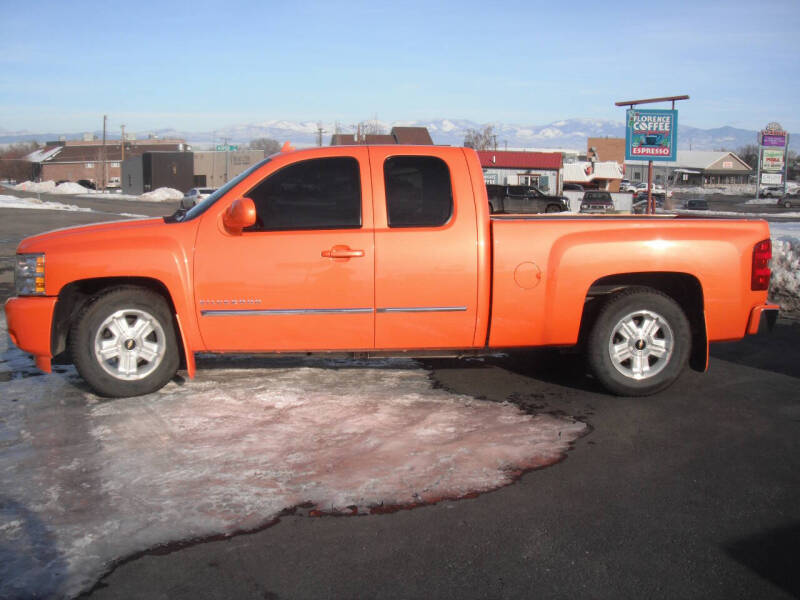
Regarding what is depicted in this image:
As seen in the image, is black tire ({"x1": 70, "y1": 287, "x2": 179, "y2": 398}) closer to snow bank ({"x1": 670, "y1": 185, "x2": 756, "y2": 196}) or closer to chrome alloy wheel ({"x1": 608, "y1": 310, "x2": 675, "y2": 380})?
chrome alloy wheel ({"x1": 608, "y1": 310, "x2": 675, "y2": 380})

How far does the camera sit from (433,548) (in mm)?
3523

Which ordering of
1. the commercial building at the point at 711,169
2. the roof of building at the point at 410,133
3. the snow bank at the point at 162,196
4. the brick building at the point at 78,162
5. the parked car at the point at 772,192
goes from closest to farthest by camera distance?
1. the roof of building at the point at 410,133
2. the snow bank at the point at 162,196
3. the parked car at the point at 772,192
4. the brick building at the point at 78,162
5. the commercial building at the point at 711,169

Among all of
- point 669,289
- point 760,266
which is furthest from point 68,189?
point 760,266

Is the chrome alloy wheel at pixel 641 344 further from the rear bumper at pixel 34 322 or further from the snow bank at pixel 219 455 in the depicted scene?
the rear bumper at pixel 34 322

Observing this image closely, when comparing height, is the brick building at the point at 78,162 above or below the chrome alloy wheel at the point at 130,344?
above

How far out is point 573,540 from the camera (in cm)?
362

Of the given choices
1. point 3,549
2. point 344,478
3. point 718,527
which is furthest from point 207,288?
point 718,527

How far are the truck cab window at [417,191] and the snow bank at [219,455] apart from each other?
139 cm

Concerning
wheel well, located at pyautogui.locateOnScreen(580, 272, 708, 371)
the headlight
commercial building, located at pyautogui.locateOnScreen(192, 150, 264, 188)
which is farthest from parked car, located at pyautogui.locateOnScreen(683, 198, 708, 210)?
the headlight

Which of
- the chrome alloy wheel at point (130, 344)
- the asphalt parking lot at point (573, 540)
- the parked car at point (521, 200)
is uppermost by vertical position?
the parked car at point (521, 200)

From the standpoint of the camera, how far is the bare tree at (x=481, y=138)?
87438mm

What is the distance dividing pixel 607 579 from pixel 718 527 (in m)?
0.86

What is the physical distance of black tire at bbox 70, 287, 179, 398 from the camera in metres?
5.69

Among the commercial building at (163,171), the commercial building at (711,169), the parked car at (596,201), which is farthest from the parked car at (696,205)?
the commercial building at (711,169)
